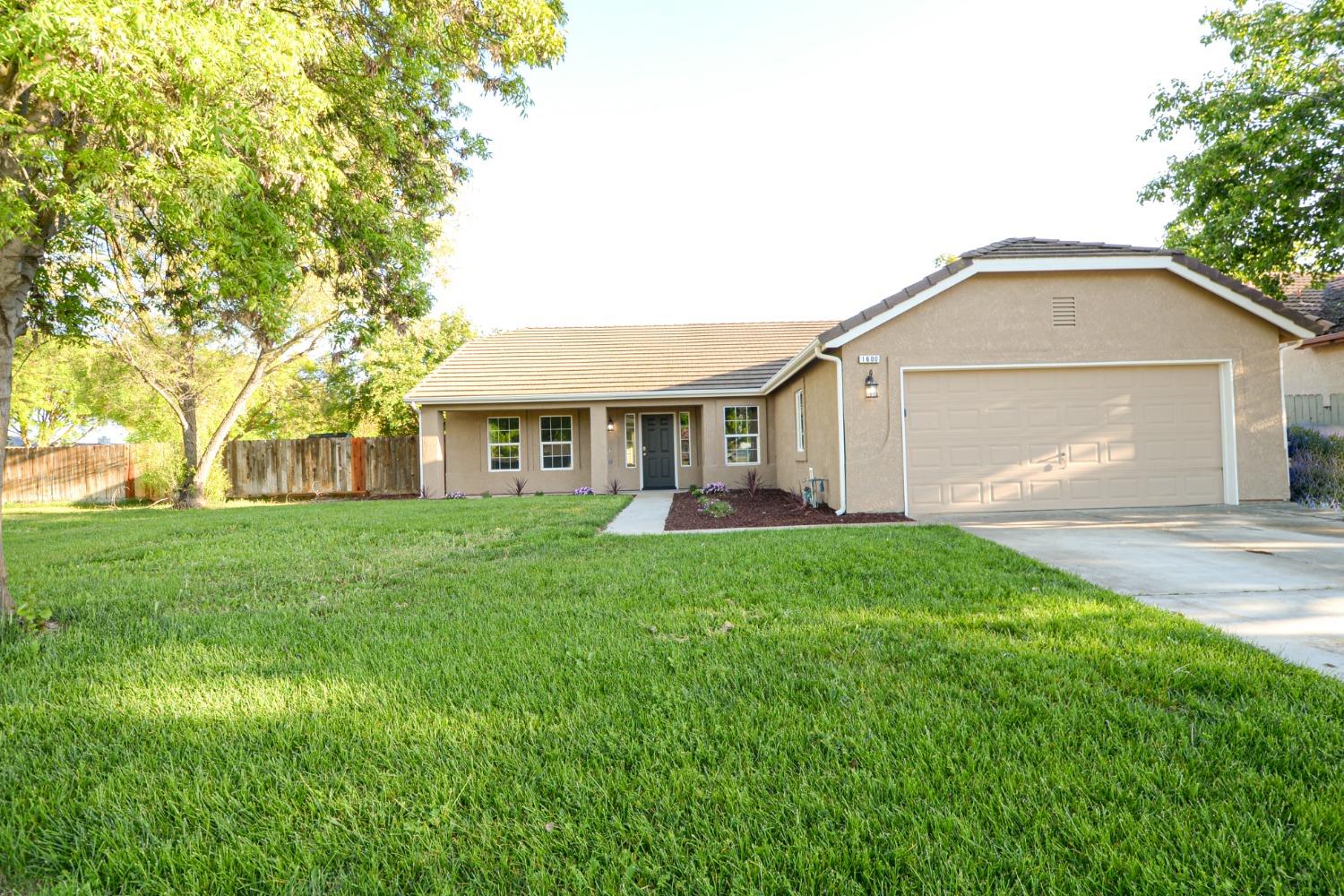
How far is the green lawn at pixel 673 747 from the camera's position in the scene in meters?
1.98

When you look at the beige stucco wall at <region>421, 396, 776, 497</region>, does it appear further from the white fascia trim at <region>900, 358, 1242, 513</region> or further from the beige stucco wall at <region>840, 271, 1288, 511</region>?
the white fascia trim at <region>900, 358, 1242, 513</region>

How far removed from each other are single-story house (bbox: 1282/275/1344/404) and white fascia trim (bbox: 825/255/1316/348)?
3.49m

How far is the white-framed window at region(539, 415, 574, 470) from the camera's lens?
18375 millimetres

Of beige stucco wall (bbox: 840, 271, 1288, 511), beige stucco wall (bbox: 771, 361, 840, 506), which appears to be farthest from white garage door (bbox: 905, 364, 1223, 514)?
beige stucco wall (bbox: 771, 361, 840, 506)

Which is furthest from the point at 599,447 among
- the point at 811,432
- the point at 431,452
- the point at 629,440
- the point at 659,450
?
the point at 811,432

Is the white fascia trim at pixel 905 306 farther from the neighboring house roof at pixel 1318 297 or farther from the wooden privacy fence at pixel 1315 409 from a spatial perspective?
the neighboring house roof at pixel 1318 297

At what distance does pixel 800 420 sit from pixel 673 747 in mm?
11513

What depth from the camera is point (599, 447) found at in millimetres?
17406

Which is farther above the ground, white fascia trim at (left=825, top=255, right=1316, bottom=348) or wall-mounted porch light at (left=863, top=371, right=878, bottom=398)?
white fascia trim at (left=825, top=255, right=1316, bottom=348)

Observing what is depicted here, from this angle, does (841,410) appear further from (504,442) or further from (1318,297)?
(1318,297)

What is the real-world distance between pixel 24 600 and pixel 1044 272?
12.5m

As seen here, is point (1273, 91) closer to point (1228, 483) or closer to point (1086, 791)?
point (1228, 483)

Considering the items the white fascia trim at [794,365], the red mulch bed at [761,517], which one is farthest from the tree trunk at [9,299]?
the white fascia trim at [794,365]

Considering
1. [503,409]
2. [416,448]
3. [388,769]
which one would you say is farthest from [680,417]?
[388,769]
